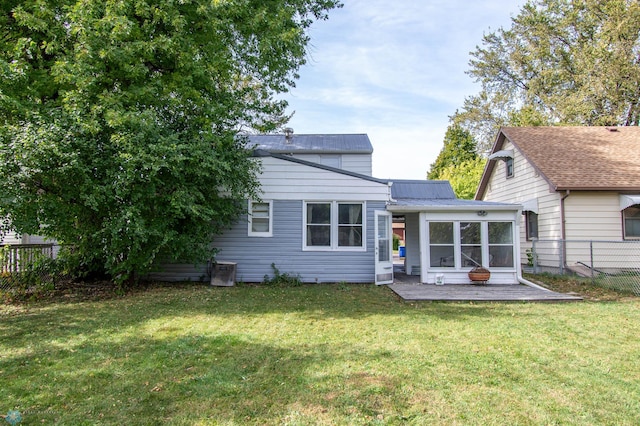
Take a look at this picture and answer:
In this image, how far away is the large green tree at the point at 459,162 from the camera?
80.5ft

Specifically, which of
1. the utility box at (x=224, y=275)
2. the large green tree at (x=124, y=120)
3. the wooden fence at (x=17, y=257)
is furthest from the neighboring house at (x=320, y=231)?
the wooden fence at (x=17, y=257)

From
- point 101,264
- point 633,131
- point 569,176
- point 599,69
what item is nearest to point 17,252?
point 101,264

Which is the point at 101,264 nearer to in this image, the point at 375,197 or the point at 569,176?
the point at 375,197

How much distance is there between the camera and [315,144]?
1555 centimetres

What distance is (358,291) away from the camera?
31.3 feet

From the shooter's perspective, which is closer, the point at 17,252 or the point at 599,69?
the point at 17,252

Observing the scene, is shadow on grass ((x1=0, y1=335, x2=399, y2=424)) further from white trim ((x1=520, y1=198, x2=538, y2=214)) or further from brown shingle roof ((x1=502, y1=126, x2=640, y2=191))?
white trim ((x1=520, y1=198, x2=538, y2=214))

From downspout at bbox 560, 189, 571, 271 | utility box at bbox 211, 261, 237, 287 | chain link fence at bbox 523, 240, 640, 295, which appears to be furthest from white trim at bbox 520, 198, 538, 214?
utility box at bbox 211, 261, 237, 287

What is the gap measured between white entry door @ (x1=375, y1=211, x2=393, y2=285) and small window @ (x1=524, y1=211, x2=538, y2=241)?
6.36 m

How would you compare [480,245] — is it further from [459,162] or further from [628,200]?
[459,162]

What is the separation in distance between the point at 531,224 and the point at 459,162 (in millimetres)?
16007

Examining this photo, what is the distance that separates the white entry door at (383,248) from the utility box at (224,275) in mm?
3985

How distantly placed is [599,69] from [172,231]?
23103 mm

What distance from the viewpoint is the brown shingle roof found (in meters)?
11.9
